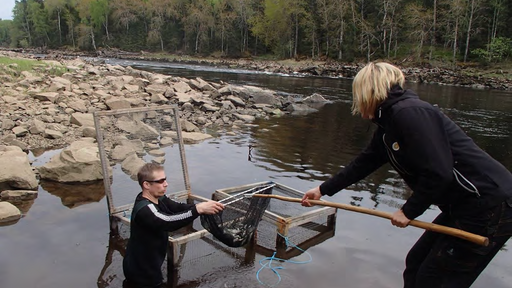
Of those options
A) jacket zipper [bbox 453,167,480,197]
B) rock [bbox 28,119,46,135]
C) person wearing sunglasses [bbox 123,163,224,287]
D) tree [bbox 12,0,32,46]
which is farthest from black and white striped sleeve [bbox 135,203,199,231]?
tree [bbox 12,0,32,46]

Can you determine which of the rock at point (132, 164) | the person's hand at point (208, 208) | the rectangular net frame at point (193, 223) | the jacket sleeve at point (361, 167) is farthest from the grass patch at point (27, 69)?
the jacket sleeve at point (361, 167)

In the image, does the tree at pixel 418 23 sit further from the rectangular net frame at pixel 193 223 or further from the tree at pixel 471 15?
the rectangular net frame at pixel 193 223

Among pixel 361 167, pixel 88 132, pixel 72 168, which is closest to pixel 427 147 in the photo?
pixel 361 167

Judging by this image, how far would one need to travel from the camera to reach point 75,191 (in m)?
6.95

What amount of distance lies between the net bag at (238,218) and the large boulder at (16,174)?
415cm

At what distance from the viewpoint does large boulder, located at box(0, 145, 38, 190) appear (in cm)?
658

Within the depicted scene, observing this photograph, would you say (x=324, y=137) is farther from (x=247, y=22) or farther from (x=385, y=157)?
(x=247, y=22)

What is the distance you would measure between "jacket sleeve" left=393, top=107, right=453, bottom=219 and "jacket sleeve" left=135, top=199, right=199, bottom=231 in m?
1.95

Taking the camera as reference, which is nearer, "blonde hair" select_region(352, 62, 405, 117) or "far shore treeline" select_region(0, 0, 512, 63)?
"blonde hair" select_region(352, 62, 405, 117)

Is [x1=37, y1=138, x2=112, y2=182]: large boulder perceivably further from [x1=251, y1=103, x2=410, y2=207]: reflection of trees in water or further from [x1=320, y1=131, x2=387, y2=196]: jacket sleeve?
[x1=320, y1=131, x2=387, y2=196]: jacket sleeve

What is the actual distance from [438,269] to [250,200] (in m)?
2.32

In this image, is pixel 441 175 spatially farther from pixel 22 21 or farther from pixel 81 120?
pixel 22 21

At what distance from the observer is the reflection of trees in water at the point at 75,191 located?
6.58 meters

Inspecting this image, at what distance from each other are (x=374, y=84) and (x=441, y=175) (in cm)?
75
